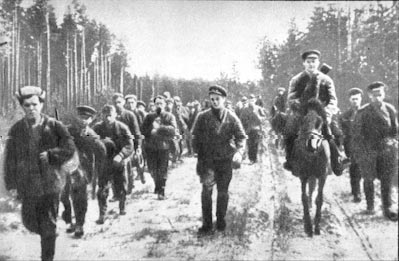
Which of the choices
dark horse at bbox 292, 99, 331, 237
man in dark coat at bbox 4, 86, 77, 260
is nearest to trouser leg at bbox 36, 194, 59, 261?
man in dark coat at bbox 4, 86, 77, 260

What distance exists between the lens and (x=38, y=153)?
277 cm

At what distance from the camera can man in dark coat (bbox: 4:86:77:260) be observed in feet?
9.03

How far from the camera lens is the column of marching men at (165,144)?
2.75 m

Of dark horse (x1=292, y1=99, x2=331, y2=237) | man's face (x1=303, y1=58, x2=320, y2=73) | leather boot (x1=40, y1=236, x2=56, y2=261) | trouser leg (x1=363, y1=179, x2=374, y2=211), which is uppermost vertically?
man's face (x1=303, y1=58, x2=320, y2=73)

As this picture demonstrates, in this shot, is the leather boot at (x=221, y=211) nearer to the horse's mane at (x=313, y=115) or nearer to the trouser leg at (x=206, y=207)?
the trouser leg at (x=206, y=207)

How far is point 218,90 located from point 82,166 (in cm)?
126

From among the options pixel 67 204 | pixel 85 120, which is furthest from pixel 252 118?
pixel 67 204

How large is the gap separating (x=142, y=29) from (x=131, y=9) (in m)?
0.18

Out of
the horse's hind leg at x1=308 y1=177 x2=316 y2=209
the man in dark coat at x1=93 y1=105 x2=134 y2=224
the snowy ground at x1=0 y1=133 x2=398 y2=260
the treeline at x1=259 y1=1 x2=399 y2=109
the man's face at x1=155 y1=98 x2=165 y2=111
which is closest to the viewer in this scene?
the treeline at x1=259 y1=1 x2=399 y2=109

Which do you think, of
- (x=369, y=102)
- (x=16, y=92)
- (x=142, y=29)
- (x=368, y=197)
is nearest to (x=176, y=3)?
(x=142, y=29)

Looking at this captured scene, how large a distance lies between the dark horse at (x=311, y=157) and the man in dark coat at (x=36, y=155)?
1.76 m

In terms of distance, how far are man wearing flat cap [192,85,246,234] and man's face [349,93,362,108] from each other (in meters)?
0.84

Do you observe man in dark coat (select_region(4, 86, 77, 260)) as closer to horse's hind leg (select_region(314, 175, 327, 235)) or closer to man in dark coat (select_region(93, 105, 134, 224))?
man in dark coat (select_region(93, 105, 134, 224))

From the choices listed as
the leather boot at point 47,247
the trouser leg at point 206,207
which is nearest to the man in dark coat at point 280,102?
the trouser leg at point 206,207
